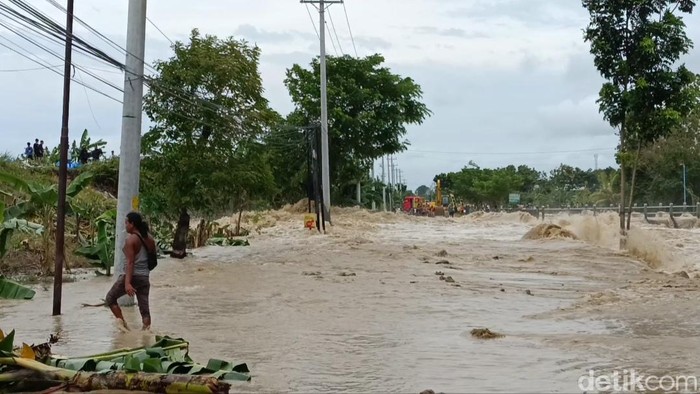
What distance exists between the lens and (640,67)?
21.9m

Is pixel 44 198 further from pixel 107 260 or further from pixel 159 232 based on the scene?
pixel 159 232

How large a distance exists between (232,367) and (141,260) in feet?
11.6

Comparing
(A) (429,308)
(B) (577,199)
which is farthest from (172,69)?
(B) (577,199)

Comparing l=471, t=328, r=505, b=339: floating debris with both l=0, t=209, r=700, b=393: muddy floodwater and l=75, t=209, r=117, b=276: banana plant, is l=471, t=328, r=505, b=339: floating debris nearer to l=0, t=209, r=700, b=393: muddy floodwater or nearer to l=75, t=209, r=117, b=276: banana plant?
l=0, t=209, r=700, b=393: muddy floodwater

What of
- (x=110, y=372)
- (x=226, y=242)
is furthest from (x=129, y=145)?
(x=226, y=242)

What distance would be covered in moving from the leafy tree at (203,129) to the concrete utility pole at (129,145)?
7383 mm

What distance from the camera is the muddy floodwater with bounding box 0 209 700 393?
7.71 metres

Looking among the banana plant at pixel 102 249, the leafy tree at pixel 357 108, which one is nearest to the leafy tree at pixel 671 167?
the leafy tree at pixel 357 108

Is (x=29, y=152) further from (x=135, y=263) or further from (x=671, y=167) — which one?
(x=671, y=167)

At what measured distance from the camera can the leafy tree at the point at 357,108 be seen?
46.0m

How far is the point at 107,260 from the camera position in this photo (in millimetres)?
16875

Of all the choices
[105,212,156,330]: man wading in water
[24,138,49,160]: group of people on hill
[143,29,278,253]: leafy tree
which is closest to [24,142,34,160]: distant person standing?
[24,138,49,160]: group of people on hill

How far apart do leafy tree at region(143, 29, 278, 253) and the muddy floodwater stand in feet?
6.09

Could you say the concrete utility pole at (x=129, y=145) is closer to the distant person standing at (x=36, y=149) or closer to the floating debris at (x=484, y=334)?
the floating debris at (x=484, y=334)
